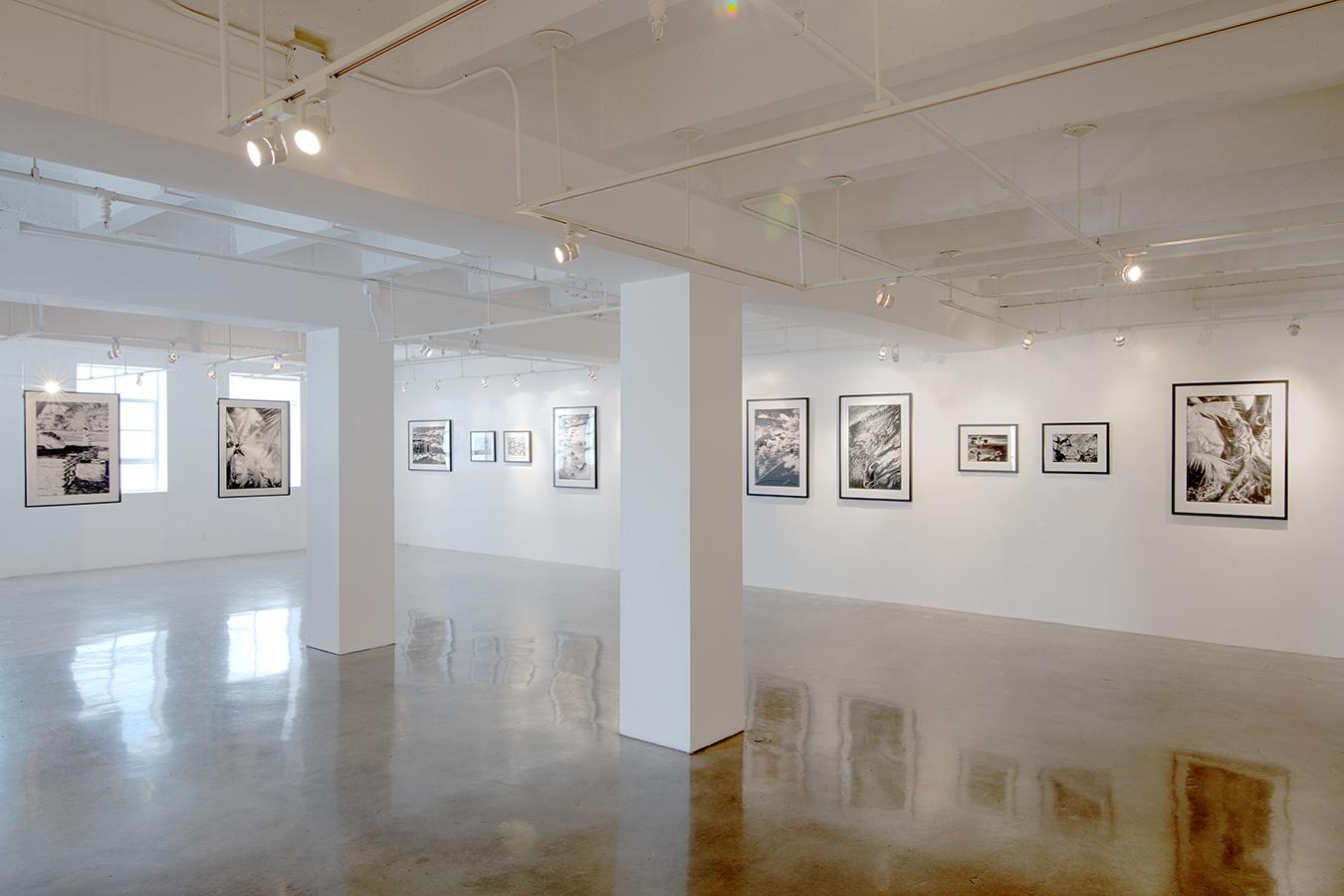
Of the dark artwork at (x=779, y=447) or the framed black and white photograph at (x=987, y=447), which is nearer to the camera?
the framed black and white photograph at (x=987, y=447)

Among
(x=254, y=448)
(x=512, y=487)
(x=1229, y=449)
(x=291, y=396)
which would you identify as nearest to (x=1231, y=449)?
(x=1229, y=449)

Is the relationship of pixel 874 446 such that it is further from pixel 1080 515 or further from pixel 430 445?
pixel 430 445

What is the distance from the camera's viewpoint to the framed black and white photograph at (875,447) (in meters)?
9.75

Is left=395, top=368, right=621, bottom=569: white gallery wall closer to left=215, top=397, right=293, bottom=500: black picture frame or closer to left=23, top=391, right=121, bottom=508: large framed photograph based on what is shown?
left=215, top=397, right=293, bottom=500: black picture frame

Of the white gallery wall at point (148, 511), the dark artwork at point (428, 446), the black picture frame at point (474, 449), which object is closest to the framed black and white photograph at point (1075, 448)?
the black picture frame at point (474, 449)

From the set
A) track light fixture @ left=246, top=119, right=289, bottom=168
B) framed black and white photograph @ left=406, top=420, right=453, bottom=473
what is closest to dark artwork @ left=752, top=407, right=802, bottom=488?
framed black and white photograph @ left=406, top=420, right=453, bottom=473

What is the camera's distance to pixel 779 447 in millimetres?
10695

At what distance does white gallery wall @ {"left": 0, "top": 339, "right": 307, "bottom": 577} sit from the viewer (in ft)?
38.1

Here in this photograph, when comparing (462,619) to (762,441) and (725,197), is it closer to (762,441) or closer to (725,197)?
(762,441)

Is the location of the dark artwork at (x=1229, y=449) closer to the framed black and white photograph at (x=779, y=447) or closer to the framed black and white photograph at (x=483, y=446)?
the framed black and white photograph at (x=779, y=447)

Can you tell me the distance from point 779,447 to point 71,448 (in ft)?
32.6

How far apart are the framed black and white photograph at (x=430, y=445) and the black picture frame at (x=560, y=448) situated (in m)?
2.68

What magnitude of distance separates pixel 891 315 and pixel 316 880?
570cm

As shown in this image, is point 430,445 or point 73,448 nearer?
point 73,448
